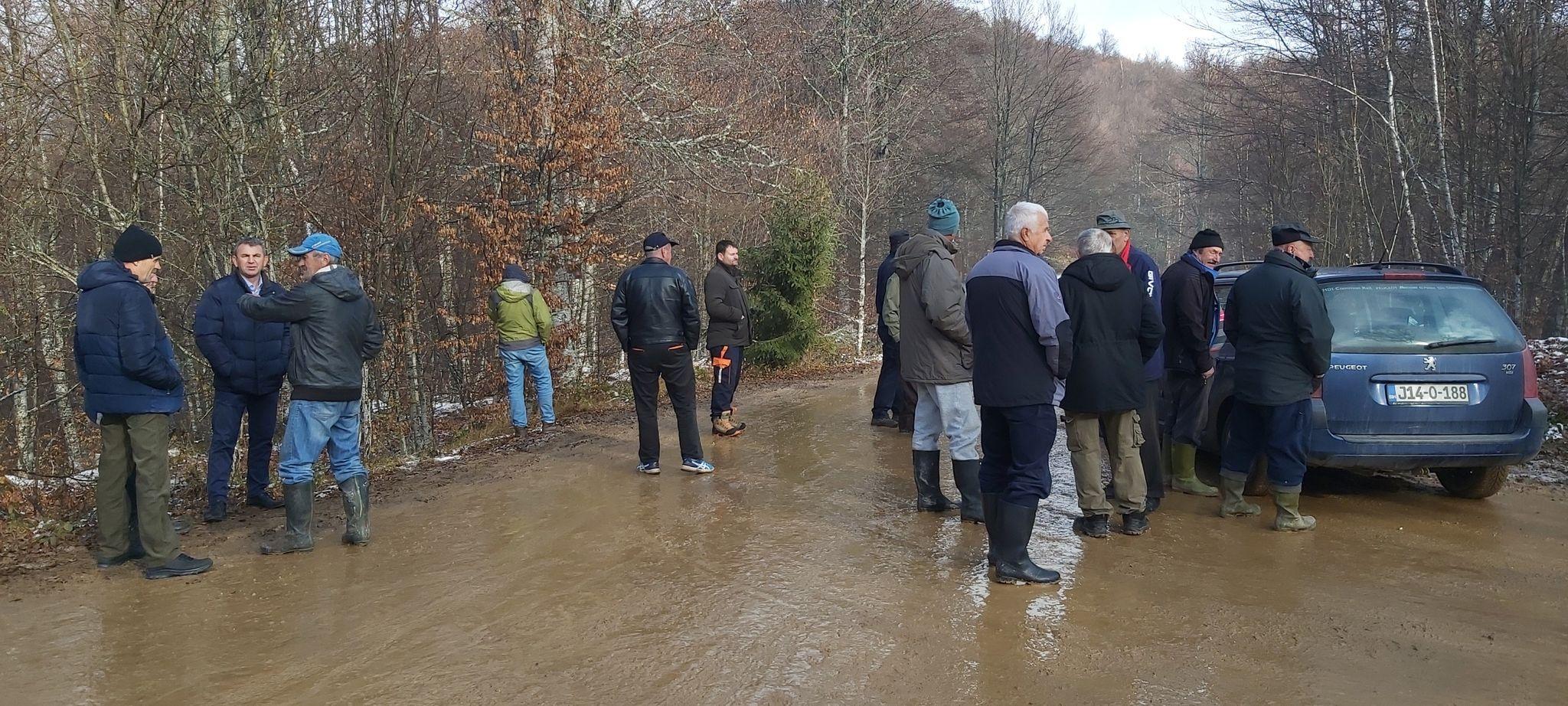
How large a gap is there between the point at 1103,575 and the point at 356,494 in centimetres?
444

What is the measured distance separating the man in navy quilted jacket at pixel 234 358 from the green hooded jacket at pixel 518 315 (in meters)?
3.10

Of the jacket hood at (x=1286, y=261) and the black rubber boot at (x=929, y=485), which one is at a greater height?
the jacket hood at (x=1286, y=261)

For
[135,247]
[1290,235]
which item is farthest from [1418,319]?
[135,247]

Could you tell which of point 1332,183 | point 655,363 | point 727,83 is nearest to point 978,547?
point 655,363

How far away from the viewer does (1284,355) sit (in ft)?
20.1

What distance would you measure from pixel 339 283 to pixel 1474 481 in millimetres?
7647

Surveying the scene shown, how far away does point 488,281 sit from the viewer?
39.1 feet

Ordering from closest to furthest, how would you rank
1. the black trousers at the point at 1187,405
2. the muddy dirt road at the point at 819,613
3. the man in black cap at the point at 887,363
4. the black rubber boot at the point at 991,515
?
1. the muddy dirt road at the point at 819,613
2. the black rubber boot at the point at 991,515
3. the black trousers at the point at 1187,405
4. the man in black cap at the point at 887,363

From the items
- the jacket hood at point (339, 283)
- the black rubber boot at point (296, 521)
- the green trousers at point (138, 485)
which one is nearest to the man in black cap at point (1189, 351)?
the jacket hood at point (339, 283)

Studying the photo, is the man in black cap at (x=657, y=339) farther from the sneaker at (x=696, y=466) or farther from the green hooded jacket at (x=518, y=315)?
the green hooded jacket at (x=518, y=315)

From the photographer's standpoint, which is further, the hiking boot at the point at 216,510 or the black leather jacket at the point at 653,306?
the black leather jacket at the point at 653,306

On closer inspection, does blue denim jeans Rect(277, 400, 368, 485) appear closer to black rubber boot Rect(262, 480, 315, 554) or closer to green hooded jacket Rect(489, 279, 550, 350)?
black rubber boot Rect(262, 480, 315, 554)

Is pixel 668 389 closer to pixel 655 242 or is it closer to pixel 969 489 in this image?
pixel 655 242

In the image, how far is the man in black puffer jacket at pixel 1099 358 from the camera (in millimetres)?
5727
